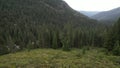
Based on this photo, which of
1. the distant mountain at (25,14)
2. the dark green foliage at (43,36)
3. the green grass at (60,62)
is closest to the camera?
the green grass at (60,62)

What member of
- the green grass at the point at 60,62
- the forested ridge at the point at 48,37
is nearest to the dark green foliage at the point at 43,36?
the forested ridge at the point at 48,37

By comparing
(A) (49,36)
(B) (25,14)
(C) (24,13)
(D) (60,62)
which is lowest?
(D) (60,62)

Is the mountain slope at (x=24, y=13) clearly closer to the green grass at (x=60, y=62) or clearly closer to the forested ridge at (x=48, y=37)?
the forested ridge at (x=48, y=37)

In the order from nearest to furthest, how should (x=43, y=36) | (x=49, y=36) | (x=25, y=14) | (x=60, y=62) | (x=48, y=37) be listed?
1. (x=60, y=62)
2. (x=49, y=36)
3. (x=48, y=37)
4. (x=43, y=36)
5. (x=25, y=14)

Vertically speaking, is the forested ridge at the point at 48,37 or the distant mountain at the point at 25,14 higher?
the distant mountain at the point at 25,14

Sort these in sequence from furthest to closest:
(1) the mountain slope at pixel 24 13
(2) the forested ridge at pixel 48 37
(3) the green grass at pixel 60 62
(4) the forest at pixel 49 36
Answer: (1) the mountain slope at pixel 24 13, (2) the forested ridge at pixel 48 37, (4) the forest at pixel 49 36, (3) the green grass at pixel 60 62

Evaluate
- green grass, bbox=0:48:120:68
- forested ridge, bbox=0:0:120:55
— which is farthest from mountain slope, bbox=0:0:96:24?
green grass, bbox=0:48:120:68

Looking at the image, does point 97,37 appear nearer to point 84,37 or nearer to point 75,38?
point 84,37

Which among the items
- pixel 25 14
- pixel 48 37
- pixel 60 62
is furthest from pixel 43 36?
pixel 25 14

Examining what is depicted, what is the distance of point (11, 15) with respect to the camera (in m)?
145

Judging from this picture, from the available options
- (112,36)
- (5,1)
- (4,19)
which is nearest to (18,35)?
(4,19)

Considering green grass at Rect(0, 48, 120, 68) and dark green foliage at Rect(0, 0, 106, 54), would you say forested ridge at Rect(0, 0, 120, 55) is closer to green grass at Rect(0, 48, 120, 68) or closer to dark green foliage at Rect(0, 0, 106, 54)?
dark green foliage at Rect(0, 0, 106, 54)

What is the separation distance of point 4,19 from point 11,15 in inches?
663

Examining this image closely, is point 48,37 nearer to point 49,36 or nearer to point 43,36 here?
point 49,36
